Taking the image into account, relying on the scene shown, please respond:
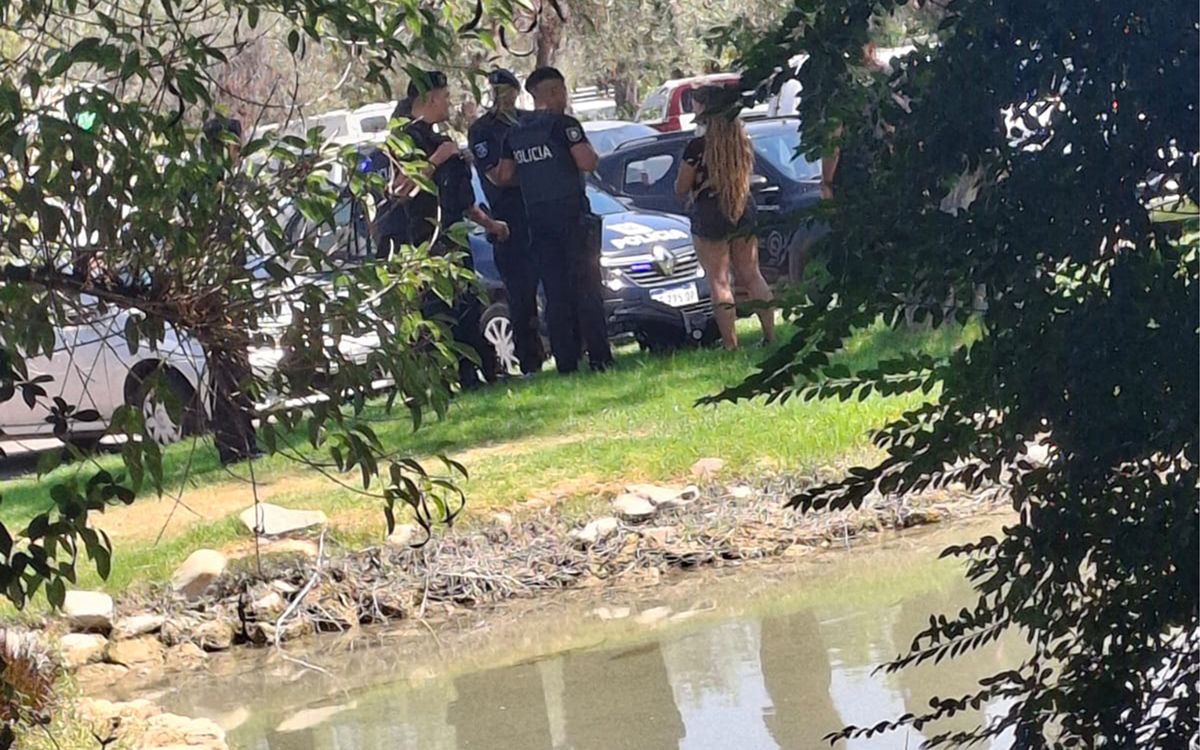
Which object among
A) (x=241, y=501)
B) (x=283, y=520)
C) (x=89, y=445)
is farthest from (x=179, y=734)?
(x=241, y=501)

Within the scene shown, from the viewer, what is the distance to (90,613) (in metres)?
8.06

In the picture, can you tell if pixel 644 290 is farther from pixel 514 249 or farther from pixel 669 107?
pixel 669 107

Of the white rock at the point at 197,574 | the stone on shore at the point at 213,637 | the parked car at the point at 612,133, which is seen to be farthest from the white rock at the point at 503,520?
the parked car at the point at 612,133

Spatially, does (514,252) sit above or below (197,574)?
above

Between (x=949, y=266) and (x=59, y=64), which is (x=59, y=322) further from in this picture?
(x=949, y=266)

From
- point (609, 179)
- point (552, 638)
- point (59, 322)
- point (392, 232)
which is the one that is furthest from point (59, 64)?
point (609, 179)

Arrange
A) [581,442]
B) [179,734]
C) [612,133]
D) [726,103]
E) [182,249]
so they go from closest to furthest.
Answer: [726,103] < [182,249] < [179,734] < [581,442] < [612,133]

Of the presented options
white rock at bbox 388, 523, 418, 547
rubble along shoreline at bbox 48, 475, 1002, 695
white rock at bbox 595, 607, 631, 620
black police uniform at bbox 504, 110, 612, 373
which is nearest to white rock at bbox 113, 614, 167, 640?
rubble along shoreline at bbox 48, 475, 1002, 695

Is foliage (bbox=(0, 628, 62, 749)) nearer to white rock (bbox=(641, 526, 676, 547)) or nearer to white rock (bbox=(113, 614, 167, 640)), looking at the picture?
white rock (bbox=(113, 614, 167, 640))

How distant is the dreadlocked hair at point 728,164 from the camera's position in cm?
1180

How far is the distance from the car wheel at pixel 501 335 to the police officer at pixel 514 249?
19cm

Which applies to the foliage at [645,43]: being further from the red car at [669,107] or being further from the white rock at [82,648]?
the white rock at [82,648]

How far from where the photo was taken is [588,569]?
8.62 metres

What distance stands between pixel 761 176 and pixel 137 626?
27.8 feet
